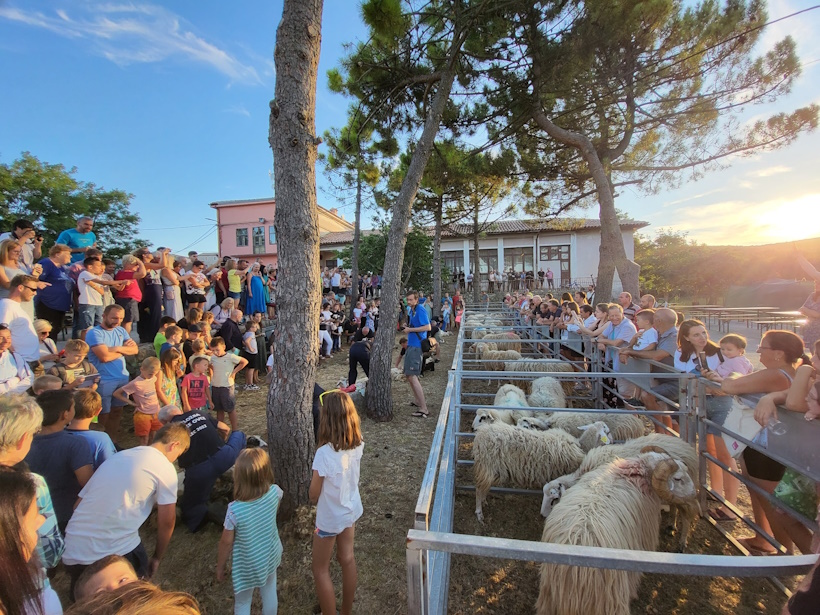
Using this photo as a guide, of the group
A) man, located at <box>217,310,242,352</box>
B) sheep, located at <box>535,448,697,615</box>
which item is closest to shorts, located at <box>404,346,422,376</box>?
man, located at <box>217,310,242,352</box>

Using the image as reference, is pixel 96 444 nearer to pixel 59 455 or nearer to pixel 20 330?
pixel 59 455

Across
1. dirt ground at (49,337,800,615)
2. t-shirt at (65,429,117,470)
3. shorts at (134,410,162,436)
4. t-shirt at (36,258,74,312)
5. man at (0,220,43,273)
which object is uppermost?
man at (0,220,43,273)

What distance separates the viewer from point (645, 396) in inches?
167

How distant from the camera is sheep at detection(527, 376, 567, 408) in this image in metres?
5.15

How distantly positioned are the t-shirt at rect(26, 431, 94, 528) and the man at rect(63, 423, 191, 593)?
37cm

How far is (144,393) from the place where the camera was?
159 inches

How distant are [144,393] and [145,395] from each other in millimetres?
27

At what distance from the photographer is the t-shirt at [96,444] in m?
2.43

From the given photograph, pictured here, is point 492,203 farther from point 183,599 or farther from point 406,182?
point 183,599

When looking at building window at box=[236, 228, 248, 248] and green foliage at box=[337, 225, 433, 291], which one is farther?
building window at box=[236, 228, 248, 248]

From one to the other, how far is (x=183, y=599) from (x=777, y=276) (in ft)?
158

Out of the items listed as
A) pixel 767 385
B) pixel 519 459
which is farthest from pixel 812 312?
pixel 519 459

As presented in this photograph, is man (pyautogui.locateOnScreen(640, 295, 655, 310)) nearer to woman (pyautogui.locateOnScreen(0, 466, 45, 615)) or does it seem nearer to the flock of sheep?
the flock of sheep

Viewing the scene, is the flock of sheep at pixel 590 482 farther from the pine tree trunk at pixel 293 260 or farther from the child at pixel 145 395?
the child at pixel 145 395
